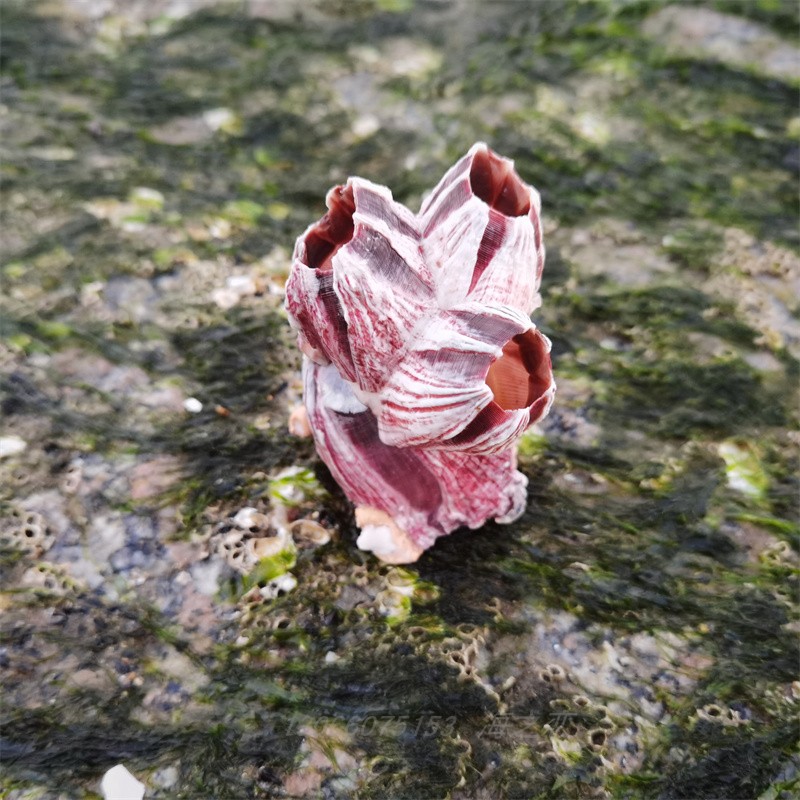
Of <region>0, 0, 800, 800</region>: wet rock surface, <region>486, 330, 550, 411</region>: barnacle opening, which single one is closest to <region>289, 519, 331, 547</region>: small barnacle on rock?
<region>0, 0, 800, 800</region>: wet rock surface

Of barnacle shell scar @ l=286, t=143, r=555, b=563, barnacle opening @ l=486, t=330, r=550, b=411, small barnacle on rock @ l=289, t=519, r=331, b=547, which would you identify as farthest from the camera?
small barnacle on rock @ l=289, t=519, r=331, b=547

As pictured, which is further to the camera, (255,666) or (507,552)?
(507,552)

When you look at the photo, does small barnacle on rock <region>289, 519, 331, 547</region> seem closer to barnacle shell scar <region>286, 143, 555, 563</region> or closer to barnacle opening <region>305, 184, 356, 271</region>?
barnacle shell scar <region>286, 143, 555, 563</region>

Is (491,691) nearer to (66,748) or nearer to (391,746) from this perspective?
(391,746)

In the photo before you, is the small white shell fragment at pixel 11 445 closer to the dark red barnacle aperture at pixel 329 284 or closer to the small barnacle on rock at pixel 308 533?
the small barnacle on rock at pixel 308 533

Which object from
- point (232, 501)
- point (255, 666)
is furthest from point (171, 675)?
point (232, 501)
